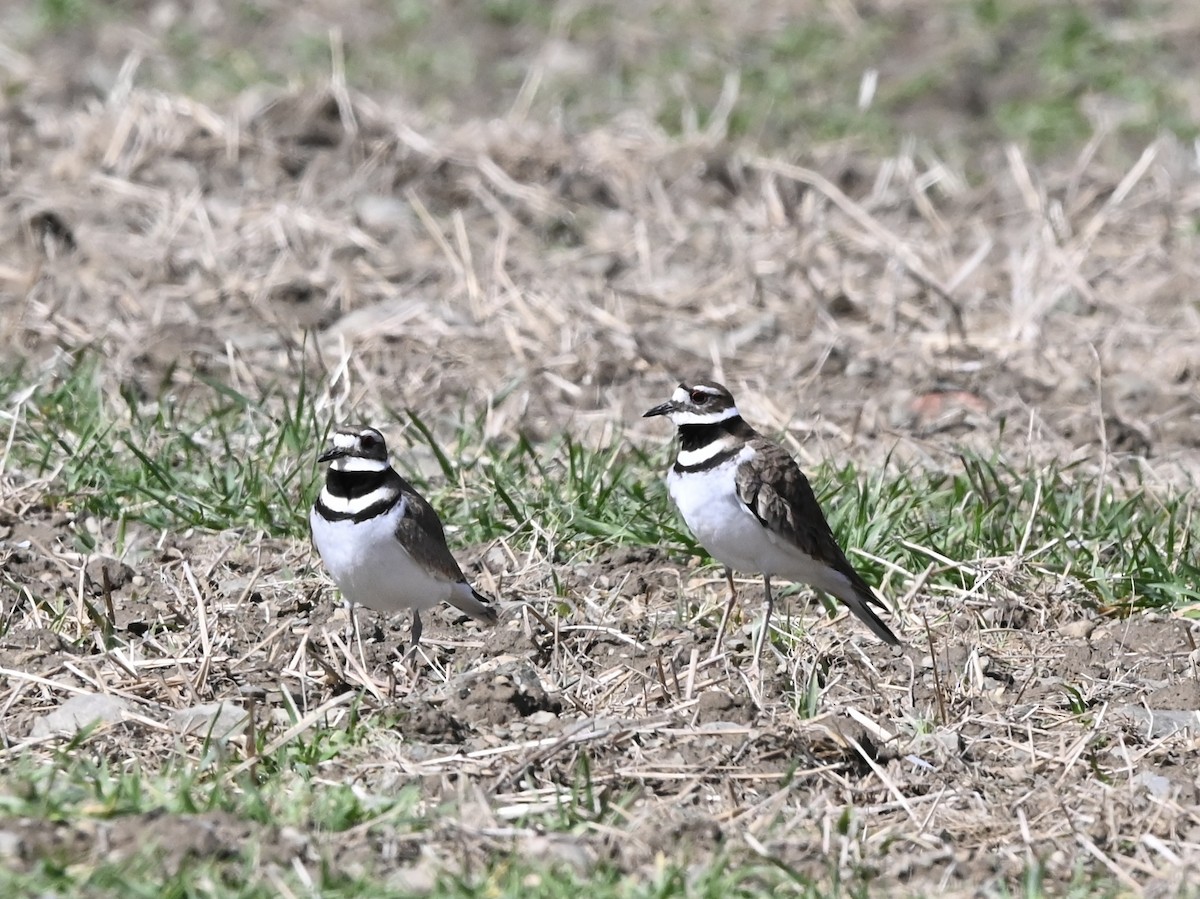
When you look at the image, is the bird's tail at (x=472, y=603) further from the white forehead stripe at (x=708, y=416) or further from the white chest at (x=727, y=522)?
the white forehead stripe at (x=708, y=416)

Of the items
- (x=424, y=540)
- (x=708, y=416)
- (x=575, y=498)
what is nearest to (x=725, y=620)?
(x=708, y=416)

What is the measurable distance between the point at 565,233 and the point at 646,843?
603 cm

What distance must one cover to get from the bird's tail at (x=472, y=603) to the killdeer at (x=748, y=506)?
29.4 inches

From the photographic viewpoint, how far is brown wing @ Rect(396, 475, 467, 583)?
6.16 metres

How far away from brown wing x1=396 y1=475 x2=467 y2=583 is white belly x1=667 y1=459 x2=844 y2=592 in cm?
80

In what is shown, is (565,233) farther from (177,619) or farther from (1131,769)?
(1131,769)

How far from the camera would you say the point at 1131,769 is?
559cm

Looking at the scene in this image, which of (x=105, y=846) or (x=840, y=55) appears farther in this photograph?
(x=840, y=55)

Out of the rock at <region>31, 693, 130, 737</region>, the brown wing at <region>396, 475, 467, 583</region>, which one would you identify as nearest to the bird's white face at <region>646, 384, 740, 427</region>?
the brown wing at <region>396, 475, 467, 583</region>

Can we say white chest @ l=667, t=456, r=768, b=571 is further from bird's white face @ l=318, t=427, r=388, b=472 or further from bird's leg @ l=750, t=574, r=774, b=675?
bird's white face @ l=318, t=427, r=388, b=472

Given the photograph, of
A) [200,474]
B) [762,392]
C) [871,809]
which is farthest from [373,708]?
[762,392]

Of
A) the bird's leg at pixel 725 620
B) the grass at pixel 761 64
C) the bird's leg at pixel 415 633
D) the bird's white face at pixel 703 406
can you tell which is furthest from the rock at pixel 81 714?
the grass at pixel 761 64

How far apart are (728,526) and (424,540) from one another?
1.01 metres

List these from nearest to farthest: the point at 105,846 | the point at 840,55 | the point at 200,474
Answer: the point at 105,846
the point at 200,474
the point at 840,55
